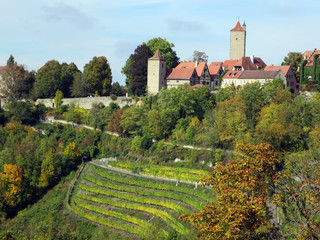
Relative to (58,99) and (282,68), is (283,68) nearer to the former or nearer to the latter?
(282,68)

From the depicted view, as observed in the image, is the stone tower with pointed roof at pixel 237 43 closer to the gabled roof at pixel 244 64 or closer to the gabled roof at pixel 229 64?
the gabled roof at pixel 244 64

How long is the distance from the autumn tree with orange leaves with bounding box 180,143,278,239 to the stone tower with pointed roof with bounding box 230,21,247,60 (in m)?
41.6

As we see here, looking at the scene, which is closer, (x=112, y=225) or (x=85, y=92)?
(x=112, y=225)

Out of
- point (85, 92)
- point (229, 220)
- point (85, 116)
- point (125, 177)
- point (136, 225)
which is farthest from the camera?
point (85, 92)

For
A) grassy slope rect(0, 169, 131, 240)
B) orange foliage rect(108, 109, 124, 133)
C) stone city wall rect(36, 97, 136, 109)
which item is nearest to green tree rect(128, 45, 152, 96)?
stone city wall rect(36, 97, 136, 109)

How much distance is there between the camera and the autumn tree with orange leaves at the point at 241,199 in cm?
1486

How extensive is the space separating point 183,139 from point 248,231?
26989 millimetres

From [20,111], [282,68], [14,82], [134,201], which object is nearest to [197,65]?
[282,68]

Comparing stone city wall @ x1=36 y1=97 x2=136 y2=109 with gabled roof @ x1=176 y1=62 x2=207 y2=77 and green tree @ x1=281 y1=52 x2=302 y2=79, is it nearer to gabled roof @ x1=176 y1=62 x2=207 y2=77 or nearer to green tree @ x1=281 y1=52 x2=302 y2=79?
gabled roof @ x1=176 y1=62 x2=207 y2=77

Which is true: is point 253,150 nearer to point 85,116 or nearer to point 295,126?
point 295,126

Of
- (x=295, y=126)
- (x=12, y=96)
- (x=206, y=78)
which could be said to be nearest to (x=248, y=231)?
(x=295, y=126)

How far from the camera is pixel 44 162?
43.8 m

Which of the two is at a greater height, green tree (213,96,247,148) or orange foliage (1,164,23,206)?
green tree (213,96,247,148)

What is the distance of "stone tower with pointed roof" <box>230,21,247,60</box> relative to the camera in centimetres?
5709
